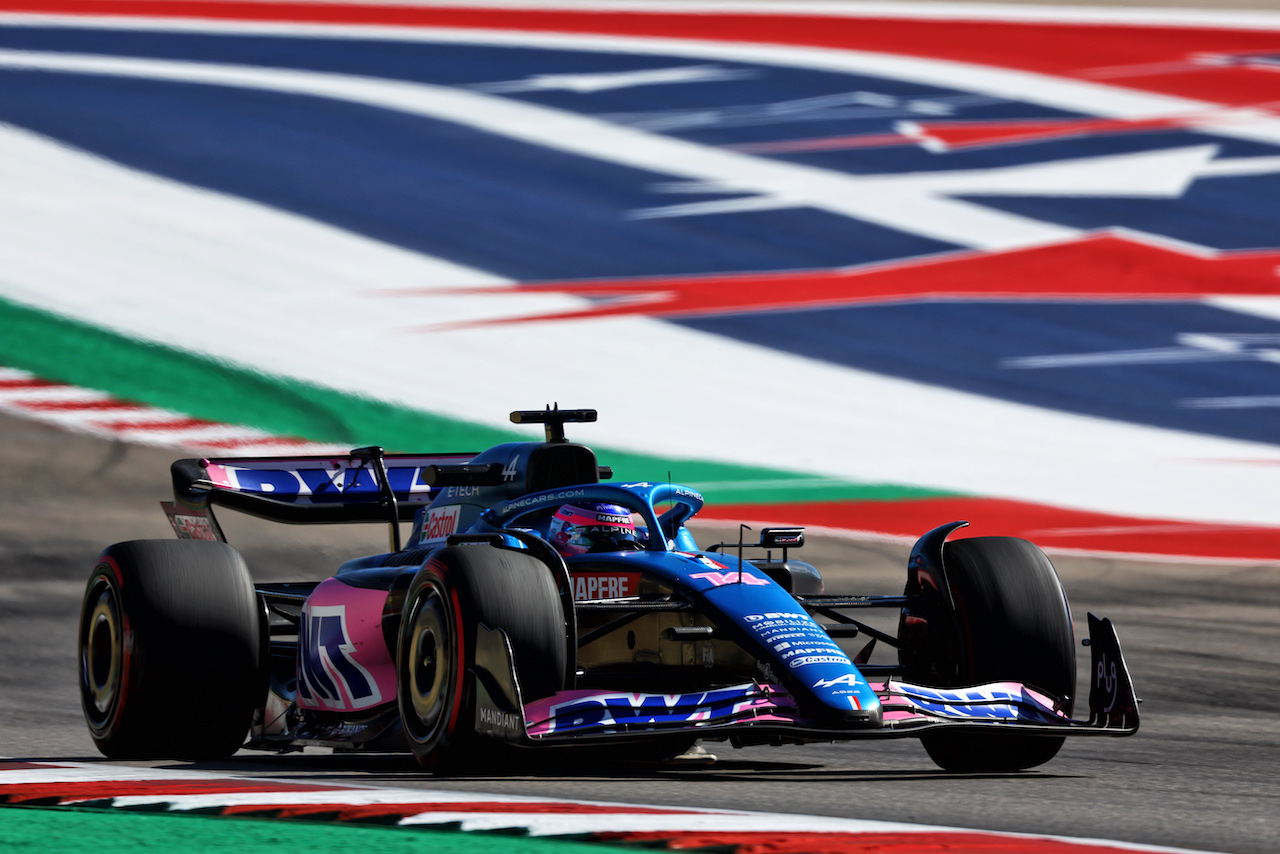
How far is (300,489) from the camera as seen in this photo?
9977 mm

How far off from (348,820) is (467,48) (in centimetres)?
2370

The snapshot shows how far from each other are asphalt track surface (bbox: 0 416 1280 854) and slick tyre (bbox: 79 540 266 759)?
0.66ft

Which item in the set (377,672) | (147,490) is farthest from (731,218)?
(377,672)

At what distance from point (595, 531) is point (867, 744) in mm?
2262

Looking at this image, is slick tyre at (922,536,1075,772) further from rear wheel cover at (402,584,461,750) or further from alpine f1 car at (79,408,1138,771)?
rear wheel cover at (402,584,461,750)

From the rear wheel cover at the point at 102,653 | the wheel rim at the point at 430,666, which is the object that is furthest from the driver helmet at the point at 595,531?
the rear wheel cover at the point at 102,653

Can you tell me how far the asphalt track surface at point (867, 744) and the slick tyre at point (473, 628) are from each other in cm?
18

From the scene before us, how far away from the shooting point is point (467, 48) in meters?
28.2

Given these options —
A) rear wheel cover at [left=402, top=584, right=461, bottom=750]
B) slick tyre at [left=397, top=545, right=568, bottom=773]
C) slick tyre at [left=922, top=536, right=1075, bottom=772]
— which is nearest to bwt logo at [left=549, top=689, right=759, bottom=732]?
slick tyre at [left=397, top=545, right=568, bottom=773]

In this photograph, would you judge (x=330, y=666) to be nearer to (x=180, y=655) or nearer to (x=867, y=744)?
(x=180, y=655)

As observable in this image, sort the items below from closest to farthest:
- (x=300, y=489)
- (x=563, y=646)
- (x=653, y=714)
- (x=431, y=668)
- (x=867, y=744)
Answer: (x=653, y=714)
(x=563, y=646)
(x=431, y=668)
(x=867, y=744)
(x=300, y=489)

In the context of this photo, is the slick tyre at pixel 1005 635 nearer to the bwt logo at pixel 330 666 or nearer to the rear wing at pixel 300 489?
the bwt logo at pixel 330 666

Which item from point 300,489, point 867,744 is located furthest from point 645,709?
point 300,489

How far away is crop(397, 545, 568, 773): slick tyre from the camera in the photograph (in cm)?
675
